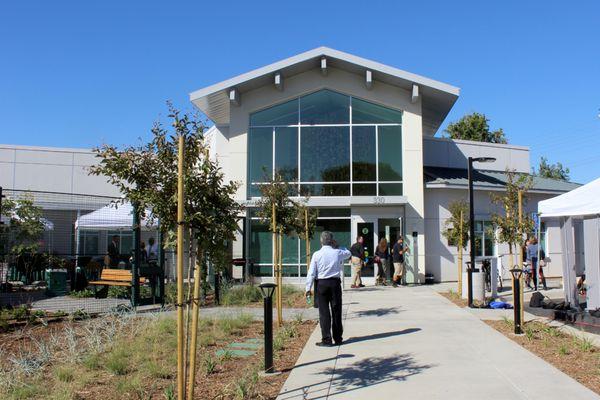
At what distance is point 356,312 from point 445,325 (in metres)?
2.49

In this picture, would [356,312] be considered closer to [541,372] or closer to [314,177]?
[541,372]

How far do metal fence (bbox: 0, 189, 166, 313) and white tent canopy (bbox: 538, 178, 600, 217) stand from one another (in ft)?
25.7

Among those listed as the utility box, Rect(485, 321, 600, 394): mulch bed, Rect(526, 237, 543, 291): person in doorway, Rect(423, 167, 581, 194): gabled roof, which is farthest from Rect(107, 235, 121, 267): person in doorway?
Rect(526, 237, 543, 291): person in doorway

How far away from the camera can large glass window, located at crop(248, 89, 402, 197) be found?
68.6 feet

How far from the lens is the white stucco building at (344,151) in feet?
67.8

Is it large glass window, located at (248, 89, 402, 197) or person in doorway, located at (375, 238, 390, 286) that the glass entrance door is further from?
large glass window, located at (248, 89, 402, 197)

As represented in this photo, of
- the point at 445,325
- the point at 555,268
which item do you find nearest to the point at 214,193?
the point at 445,325

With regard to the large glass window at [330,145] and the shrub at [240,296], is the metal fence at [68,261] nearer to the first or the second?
the shrub at [240,296]

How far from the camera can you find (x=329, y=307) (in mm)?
8812

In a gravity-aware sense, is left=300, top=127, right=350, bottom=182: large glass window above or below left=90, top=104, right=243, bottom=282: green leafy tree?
above

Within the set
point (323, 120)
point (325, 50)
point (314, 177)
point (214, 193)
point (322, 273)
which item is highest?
point (325, 50)

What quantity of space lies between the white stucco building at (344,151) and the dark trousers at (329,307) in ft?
37.9

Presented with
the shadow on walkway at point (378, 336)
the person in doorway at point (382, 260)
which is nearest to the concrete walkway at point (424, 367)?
the shadow on walkway at point (378, 336)

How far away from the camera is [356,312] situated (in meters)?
12.6
